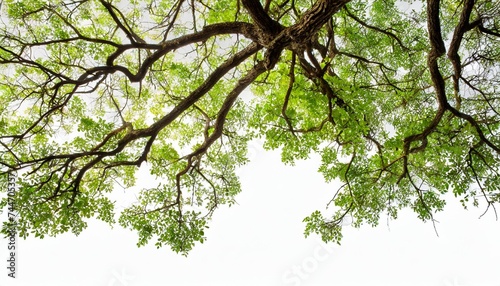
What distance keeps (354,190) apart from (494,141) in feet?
8.36

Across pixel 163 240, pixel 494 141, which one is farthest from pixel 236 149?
pixel 494 141

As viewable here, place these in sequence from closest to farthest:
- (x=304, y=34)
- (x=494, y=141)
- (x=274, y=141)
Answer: (x=304, y=34), (x=494, y=141), (x=274, y=141)

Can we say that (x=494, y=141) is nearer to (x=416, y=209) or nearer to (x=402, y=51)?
→ (x=416, y=209)

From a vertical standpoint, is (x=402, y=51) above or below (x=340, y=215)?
above

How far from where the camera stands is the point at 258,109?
5.75 m

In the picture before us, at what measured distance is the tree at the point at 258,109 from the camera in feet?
16.6

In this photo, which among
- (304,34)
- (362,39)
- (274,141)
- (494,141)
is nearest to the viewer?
(304,34)

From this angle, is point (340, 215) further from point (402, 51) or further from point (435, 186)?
point (402, 51)

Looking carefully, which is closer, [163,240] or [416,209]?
[163,240]

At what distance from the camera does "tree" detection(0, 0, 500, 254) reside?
5.05 metres

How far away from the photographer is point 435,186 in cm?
641

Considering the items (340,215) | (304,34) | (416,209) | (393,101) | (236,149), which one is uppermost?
(236,149)

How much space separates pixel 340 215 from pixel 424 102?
3003mm

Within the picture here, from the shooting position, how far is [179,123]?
8195 mm
